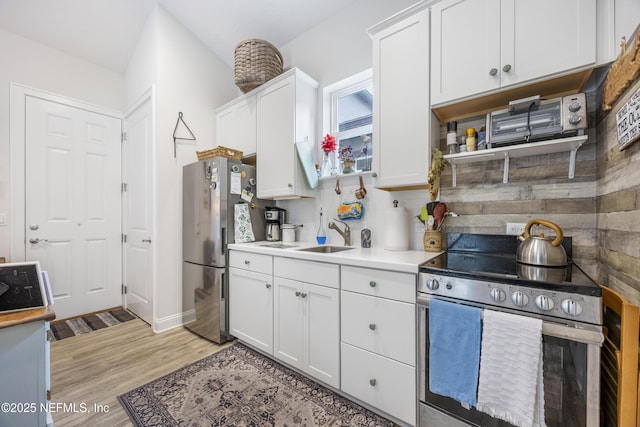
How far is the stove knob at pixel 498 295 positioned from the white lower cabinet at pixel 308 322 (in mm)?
826

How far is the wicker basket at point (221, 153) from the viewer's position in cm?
254

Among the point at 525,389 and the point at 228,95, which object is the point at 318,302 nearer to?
the point at 525,389

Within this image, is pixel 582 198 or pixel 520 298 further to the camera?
pixel 582 198

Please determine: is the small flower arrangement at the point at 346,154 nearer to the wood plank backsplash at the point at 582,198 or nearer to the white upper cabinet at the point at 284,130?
the white upper cabinet at the point at 284,130

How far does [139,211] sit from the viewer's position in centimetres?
305

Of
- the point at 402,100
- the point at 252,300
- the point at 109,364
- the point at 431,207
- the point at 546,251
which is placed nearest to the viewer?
the point at 546,251

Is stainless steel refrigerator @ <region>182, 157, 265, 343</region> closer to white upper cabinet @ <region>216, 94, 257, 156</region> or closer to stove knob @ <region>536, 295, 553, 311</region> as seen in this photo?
white upper cabinet @ <region>216, 94, 257, 156</region>

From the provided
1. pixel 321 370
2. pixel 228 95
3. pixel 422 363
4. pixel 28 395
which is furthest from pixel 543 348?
pixel 228 95

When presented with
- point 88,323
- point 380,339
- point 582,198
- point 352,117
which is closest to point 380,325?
point 380,339

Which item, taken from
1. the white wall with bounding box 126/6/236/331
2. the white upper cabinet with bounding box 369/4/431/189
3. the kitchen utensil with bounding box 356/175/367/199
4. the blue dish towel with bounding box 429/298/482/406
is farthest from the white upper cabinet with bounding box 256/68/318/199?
the blue dish towel with bounding box 429/298/482/406

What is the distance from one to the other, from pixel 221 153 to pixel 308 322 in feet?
5.68

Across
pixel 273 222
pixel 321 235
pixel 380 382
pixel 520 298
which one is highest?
pixel 273 222

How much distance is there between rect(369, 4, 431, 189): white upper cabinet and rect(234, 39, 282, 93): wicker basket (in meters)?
1.12

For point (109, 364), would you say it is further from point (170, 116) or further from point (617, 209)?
point (617, 209)
